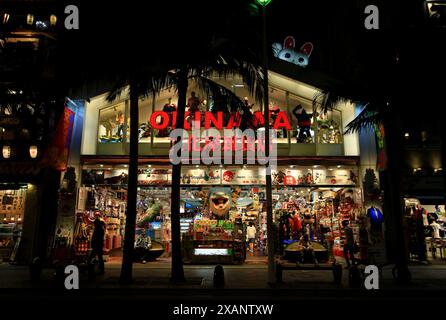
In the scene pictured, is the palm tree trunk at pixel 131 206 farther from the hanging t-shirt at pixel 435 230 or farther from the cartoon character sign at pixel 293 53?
the hanging t-shirt at pixel 435 230

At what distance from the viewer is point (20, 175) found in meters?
15.2

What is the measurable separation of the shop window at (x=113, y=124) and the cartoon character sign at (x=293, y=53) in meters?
8.36

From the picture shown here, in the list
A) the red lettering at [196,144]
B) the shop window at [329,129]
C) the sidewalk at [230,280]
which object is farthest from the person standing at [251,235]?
the shop window at [329,129]

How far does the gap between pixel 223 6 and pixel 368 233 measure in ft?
34.4

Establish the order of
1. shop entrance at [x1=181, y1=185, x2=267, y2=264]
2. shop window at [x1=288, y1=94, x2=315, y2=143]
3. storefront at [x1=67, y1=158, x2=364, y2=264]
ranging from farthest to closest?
shop window at [x1=288, y1=94, x2=315, y2=143] → storefront at [x1=67, y1=158, x2=364, y2=264] → shop entrance at [x1=181, y1=185, x2=267, y2=264]

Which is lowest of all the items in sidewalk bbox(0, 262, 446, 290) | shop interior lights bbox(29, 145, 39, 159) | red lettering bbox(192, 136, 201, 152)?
sidewalk bbox(0, 262, 446, 290)

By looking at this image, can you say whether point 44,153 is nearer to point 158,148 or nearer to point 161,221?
point 158,148

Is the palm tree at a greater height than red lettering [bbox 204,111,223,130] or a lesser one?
lesser

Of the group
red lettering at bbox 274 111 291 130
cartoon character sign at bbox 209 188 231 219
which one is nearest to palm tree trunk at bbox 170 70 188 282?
cartoon character sign at bbox 209 188 231 219

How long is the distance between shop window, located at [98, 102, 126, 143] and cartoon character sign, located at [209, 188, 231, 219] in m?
5.20

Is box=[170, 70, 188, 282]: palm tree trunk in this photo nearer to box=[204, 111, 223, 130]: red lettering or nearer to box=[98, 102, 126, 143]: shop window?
box=[204, 111, 223, 130]: red lettering

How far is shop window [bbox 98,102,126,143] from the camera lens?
699 inches

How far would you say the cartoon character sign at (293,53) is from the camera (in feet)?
60.5
